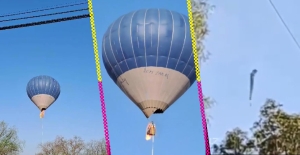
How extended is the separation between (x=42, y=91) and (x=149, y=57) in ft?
12.0

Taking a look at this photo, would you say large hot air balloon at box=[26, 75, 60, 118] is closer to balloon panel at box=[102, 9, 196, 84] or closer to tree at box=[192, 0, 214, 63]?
balloon panel at box=[102, 9, 196, 84]

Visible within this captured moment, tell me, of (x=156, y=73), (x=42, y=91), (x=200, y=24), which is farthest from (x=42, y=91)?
(x=200, y=24)

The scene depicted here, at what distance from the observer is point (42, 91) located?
5648 millimetres

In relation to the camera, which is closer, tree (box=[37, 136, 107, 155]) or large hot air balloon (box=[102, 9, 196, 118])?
large hot air balloon (box=[102, 9, 196, 118])

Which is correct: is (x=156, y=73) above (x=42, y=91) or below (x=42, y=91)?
below

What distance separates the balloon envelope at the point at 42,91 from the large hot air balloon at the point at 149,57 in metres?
3.51

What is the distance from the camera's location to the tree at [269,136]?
3.79ft

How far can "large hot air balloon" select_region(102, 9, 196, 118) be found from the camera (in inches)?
88.3

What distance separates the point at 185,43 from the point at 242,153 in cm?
108

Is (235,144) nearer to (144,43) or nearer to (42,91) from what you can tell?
(144,43)

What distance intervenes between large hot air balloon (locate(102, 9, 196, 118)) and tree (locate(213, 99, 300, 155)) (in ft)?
3.03

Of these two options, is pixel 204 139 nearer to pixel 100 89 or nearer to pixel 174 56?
pixel 100 89

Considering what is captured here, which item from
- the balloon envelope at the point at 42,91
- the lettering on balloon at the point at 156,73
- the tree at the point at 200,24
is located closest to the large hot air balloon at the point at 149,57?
the lettering on balloon at the point at 156,73

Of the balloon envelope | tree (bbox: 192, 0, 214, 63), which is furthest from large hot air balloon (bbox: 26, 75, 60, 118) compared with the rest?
tree (bbox: 192, 0, 214, 63)
